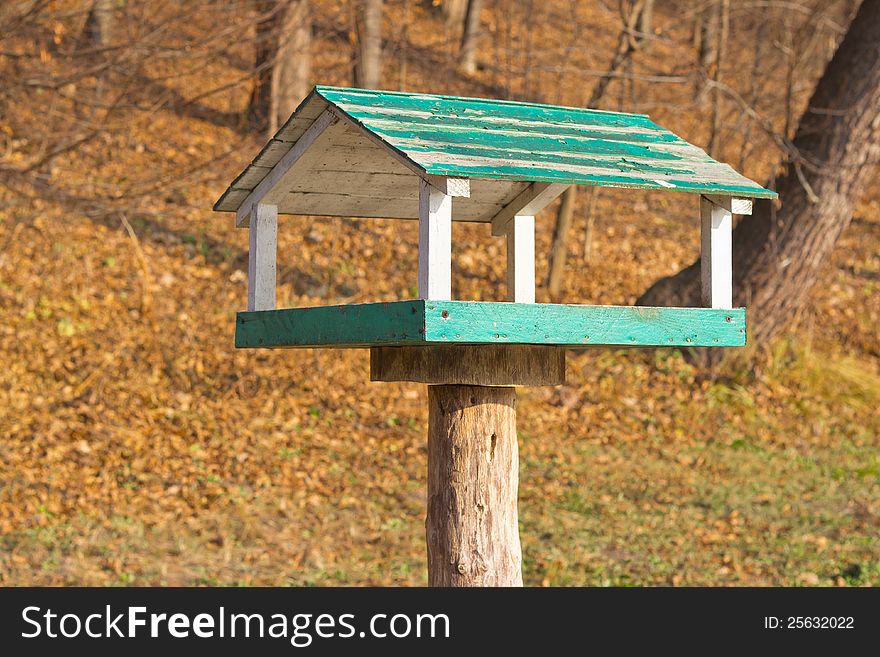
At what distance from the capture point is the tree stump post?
369 cm

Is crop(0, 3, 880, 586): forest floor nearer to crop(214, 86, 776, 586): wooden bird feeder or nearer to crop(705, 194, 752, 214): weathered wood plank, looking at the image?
crop(214, 86, 776, 586): wooden bird feeder

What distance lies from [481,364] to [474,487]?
1.46ft

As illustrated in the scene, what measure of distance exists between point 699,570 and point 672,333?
3.93 m

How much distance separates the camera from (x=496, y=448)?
3.72 meters

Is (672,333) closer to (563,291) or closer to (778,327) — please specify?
(778,327)

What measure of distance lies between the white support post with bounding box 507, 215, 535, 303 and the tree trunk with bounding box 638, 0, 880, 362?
6143 mm

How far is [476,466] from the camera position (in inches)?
146

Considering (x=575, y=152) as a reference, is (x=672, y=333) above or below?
below

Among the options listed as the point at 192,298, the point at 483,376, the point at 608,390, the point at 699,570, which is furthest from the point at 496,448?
the point at 192,298

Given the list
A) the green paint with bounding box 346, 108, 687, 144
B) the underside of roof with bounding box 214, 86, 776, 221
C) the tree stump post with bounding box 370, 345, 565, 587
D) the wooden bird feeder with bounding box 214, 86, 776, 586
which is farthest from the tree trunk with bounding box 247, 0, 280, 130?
the tree stump post with bounding box 370, 345, 565, 587

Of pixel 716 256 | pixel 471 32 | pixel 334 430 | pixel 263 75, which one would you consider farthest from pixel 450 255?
pixel 471 32

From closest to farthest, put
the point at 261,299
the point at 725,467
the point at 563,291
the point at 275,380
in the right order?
the point at 261,299 → the point at 725,467 → the point at 275,380 → the point at 563,291

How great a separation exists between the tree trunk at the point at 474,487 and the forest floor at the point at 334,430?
295cm

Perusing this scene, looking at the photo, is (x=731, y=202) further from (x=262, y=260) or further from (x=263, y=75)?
(x=263, y=75)
